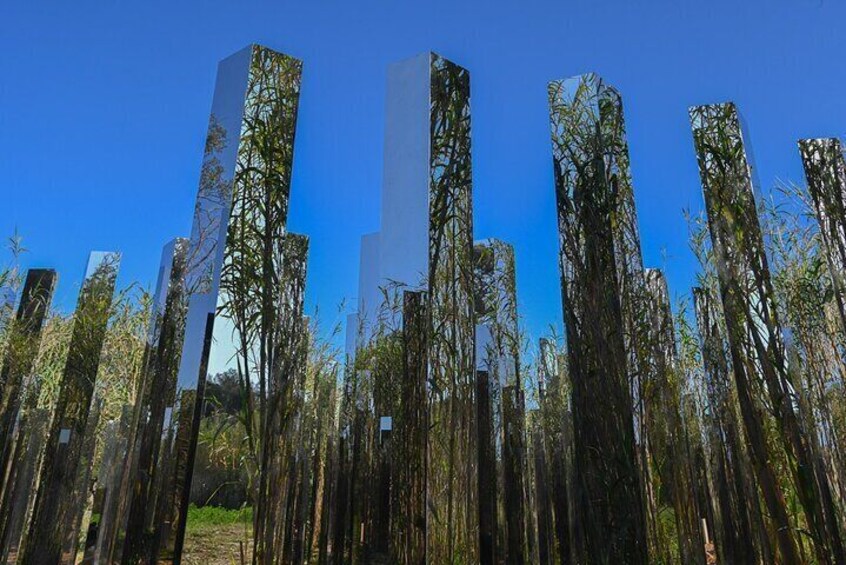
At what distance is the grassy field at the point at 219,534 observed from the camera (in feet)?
4.98

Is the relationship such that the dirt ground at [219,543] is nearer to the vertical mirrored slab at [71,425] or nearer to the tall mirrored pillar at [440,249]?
the tall mirrored pillar at [440,249]

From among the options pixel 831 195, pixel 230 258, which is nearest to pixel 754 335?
pixel 831 195

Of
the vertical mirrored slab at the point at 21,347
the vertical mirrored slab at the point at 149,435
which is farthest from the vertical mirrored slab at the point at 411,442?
the vertical mirrored slab at the point at 21,347

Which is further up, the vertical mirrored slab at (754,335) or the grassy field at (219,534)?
the vertical mirrored slab at (754,335)

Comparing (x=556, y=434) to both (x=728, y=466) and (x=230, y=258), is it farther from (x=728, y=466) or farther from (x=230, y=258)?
(x=230, y=258)

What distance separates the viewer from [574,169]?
2.04m

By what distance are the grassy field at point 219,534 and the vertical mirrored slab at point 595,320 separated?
3.19 feet

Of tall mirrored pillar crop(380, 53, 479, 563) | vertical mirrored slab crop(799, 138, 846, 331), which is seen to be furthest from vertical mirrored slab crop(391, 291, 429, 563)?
vertical mirrored slab crop(799, 138, 846, 331)

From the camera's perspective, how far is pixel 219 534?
1.59 m

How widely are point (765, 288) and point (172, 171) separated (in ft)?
14.0

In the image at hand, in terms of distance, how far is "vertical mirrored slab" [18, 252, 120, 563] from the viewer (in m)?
3.27

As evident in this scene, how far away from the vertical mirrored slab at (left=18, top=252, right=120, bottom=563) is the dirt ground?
2.26 m

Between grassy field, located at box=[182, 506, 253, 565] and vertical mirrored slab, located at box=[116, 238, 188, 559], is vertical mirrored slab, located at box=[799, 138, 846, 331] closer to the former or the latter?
grassy field, located at box=[182, 506, 253, 565]

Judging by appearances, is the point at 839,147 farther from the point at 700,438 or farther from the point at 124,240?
the point at 124,240
